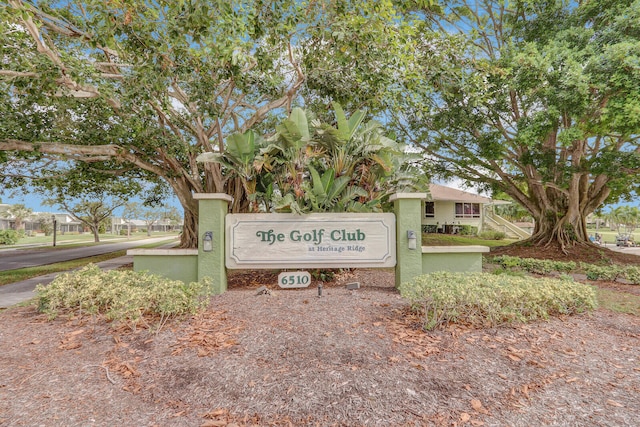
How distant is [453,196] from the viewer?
106 feet

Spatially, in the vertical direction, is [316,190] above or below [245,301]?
above

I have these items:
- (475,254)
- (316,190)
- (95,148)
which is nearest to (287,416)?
(316,190)

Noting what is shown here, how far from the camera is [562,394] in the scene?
2.88 metres

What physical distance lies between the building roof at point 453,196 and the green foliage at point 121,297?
2823 cm

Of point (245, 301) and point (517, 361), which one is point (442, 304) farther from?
point (245, 301)

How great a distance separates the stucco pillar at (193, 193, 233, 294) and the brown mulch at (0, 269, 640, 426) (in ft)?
4.56

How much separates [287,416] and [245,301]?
2.92 m

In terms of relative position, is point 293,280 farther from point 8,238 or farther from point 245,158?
point 8,238

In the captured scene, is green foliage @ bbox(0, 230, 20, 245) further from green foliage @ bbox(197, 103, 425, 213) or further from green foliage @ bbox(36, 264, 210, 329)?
green foliage @ bbox(197, 103, 425, 213)

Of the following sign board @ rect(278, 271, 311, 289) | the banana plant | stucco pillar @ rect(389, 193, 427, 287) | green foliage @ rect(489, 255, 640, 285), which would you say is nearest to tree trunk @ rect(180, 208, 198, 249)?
the banana plant

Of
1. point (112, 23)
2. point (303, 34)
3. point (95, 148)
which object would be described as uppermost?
point (303, 34)

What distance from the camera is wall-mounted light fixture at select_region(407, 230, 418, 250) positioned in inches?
237

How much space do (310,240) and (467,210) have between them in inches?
1193

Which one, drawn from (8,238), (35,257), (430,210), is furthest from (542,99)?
(8,238)
